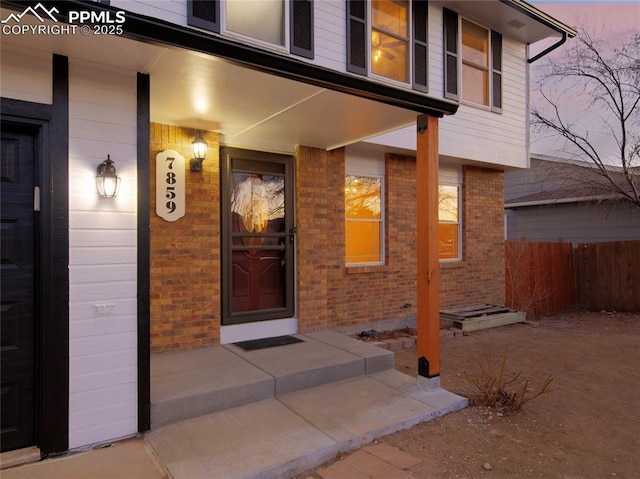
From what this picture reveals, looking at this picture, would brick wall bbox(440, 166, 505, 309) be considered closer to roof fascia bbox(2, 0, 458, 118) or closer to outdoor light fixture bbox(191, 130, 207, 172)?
roof fascia bbox(2, 0, 458, 118)

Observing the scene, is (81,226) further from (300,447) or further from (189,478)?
(300,447)

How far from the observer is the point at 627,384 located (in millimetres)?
4938

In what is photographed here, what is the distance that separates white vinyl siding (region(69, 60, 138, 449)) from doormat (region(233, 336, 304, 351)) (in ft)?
6.33

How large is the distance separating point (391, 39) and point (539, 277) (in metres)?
6.89

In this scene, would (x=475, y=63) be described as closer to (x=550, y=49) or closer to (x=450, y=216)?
(x=550, y=49)

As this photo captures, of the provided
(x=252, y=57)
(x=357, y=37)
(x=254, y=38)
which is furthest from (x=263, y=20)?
(x=357, y=37)

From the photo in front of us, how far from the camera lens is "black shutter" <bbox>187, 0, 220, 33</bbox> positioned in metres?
3.65

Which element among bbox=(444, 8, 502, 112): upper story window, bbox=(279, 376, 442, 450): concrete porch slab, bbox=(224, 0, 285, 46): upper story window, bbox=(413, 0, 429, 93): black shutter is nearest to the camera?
bbox=(279, 376, 442, 450): concrete porch slab

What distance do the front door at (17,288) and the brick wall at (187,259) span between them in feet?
5.73

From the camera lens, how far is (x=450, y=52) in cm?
724

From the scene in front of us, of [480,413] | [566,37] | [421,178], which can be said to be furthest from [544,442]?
[566,37]

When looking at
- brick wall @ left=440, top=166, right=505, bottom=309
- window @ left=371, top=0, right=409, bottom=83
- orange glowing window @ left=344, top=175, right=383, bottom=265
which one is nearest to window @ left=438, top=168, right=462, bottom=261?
brick wall @ left=440, top=166, right=505, bottom=309

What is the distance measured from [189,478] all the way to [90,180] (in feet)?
7.37

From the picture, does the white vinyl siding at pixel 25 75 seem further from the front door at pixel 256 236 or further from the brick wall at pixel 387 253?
the brick wall at pixel 387 253
